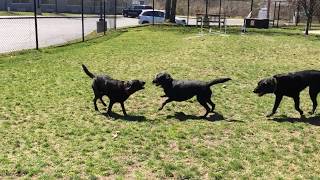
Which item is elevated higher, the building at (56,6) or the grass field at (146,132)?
the building at (56,6)

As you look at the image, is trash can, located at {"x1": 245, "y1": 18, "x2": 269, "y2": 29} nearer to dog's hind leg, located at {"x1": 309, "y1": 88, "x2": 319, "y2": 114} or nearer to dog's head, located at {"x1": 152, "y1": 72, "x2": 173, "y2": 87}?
dog's hind leg, located at {"x1": 309, "y1": 88, "x2": 319, "y2": 114}

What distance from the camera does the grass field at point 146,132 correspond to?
5371 mm

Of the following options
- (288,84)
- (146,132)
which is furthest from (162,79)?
(288,84)

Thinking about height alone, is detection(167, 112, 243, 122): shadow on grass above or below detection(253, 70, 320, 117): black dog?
below

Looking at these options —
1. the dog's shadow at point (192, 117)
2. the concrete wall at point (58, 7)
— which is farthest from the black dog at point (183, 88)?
the concrete wall at point (58, 7)

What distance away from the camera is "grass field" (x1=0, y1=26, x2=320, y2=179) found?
5371 mm

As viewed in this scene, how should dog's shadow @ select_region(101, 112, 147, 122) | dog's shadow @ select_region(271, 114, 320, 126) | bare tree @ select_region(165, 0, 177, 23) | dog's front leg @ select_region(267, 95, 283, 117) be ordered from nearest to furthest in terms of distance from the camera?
dog's shadow @ select_region(101, 112, 147, 122)
dog's shadow @ select_region(271, 114, 320, 126)
dog's front leg @ select_region(267, 95, 283, 117)
bare tree @ select_region(165, 0, 177, 23)

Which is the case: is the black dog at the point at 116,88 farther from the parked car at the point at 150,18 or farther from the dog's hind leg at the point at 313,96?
the parked car at the point at 150,18

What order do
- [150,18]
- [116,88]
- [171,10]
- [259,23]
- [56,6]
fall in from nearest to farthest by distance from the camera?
[116,88] < [259,23] < [171,10] < [150,18] < [56,6]

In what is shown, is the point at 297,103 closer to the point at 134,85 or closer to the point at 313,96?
the point at 313,96

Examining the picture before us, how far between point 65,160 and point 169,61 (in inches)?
354

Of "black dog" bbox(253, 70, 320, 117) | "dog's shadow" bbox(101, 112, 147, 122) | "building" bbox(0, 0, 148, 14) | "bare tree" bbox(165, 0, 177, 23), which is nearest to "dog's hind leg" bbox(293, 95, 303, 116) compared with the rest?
"black dog" bbox(253, 70, 320, 117)

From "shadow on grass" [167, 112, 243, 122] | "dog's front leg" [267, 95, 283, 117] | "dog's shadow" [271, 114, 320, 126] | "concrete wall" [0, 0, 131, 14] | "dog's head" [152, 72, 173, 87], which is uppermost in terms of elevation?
"concrete wall" [0, 0, 131, 14]

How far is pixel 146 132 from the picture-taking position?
6.77 metres
